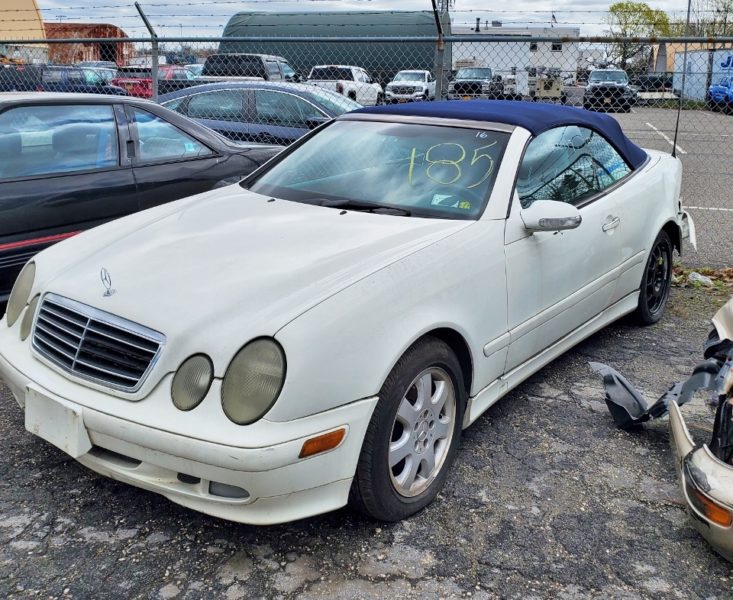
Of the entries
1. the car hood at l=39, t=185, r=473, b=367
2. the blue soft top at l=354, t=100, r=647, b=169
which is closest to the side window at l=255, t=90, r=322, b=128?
the blue soft top at l=354, t=100, r=647, b=169

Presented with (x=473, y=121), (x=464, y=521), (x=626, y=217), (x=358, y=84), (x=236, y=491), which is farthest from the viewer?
(x=358, y=84)

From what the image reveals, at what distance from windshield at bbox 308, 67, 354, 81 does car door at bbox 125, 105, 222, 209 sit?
16.9 meters

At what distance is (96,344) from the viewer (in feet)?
8.40

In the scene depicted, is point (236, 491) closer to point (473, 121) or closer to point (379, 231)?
point (379, 231)

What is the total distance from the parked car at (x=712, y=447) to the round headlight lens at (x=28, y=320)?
7.91 ft

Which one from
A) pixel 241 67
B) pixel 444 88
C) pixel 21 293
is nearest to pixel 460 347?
pixel 21 293

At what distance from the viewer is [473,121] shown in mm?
3668

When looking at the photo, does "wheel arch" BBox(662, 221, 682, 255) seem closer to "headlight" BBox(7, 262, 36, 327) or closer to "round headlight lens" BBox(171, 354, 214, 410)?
"round headlight lens" BBox(171, 354, 214, 410)

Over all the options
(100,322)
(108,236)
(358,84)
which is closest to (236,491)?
(100,322)

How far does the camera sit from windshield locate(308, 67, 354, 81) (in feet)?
71.7

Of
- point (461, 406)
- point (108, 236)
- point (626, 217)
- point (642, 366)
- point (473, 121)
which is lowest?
point (642, 366)

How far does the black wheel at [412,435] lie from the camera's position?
2.53 metres

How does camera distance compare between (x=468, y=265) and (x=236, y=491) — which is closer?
(x=236, y=491)

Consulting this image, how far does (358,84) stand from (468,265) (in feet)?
54.4
